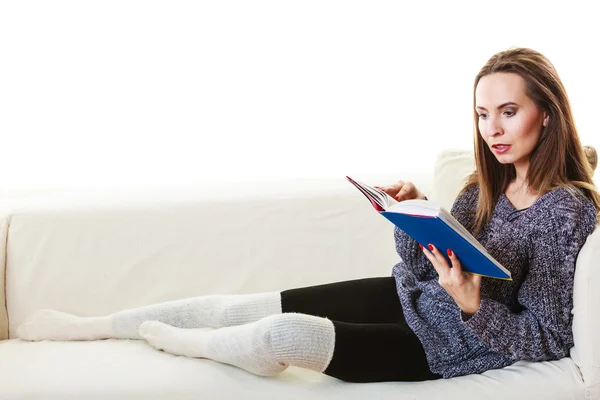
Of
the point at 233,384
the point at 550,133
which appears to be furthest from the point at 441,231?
the point at 233,384

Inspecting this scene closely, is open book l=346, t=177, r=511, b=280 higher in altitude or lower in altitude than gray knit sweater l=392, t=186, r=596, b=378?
higher

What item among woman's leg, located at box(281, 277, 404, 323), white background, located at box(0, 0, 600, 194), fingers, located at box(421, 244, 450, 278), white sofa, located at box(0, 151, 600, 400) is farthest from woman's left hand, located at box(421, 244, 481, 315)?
white background, located at box(0, 0, 600, 194)

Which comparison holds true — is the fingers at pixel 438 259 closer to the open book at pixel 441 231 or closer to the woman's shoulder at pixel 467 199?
the open book at pixel 441 231

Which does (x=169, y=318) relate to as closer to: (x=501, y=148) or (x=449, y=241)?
(x=449, y=241)

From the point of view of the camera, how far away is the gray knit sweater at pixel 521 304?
152cm

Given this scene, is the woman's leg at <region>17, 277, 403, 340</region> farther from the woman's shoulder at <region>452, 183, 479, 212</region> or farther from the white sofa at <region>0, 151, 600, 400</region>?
the woman's shoulder at <region>452, 183, 479, 212</region>

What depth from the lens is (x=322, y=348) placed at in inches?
59.0

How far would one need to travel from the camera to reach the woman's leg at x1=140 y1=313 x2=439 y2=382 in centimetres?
150

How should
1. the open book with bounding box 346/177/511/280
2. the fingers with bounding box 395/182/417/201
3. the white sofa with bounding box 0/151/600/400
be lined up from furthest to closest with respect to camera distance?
1. the white sofa with bounding box 0/151/600/400
2. the fingers with bounding box 395/182/417/201
3. the open book with bounding box 346/177/511/280

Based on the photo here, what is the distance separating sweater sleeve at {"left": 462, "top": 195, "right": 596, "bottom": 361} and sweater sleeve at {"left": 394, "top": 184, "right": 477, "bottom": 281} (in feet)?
0.89

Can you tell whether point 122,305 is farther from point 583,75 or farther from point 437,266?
point 583,75

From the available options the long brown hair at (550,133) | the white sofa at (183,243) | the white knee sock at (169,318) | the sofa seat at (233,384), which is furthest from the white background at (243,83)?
the long brown hair at (550,133)

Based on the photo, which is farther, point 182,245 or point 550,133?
point 182,245

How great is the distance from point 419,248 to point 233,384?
0.56 m
